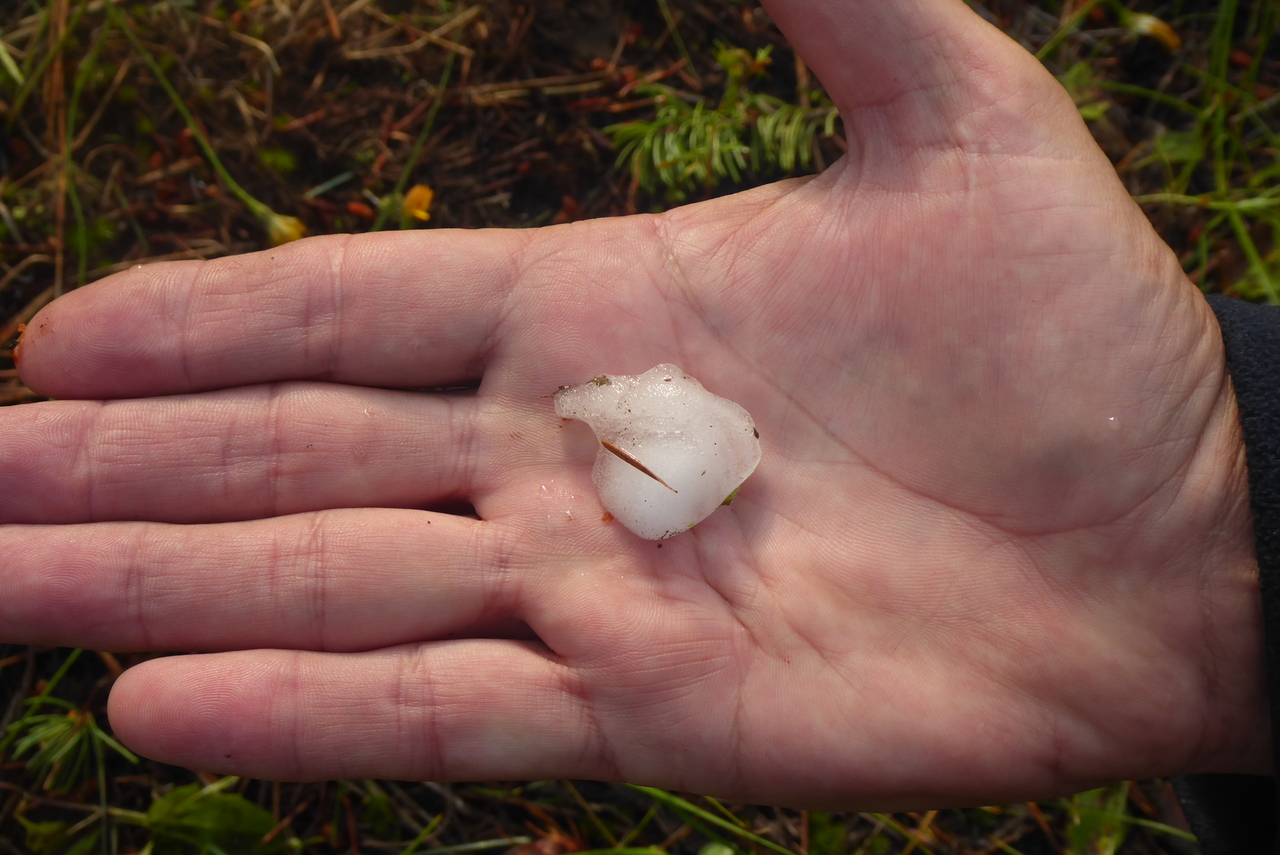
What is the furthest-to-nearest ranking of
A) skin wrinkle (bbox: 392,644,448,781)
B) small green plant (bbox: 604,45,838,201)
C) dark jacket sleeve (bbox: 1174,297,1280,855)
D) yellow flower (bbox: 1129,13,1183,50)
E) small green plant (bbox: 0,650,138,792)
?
yellow flower (bbox: 1129,13,1183,50), small green plant (bbox: 604,45,838,201), small green plant (bbox: 0,650,138,792), skin wrinkle (bbox: 392,644,448,781), dark jacket sleeve (bbox: 1174,297,1280,855)

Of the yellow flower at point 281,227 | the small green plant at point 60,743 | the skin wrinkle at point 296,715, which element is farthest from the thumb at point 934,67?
the small green plant at point 60,743

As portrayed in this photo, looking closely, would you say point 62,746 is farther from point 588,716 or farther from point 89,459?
point 588,716

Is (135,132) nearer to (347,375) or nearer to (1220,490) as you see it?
(347,375)

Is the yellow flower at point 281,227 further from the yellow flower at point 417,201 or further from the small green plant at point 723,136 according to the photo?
the small green plant at point 723,136

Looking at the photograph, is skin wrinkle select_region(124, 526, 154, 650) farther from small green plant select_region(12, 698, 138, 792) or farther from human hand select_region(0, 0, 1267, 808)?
small green plant select_region(12, 698, 138, 792)

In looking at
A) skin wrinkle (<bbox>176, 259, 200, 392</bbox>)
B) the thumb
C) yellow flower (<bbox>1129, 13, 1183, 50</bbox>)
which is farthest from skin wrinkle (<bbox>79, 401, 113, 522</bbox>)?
yellow flower (<bbox>1129, 13, 1183, 50</bbox>)
